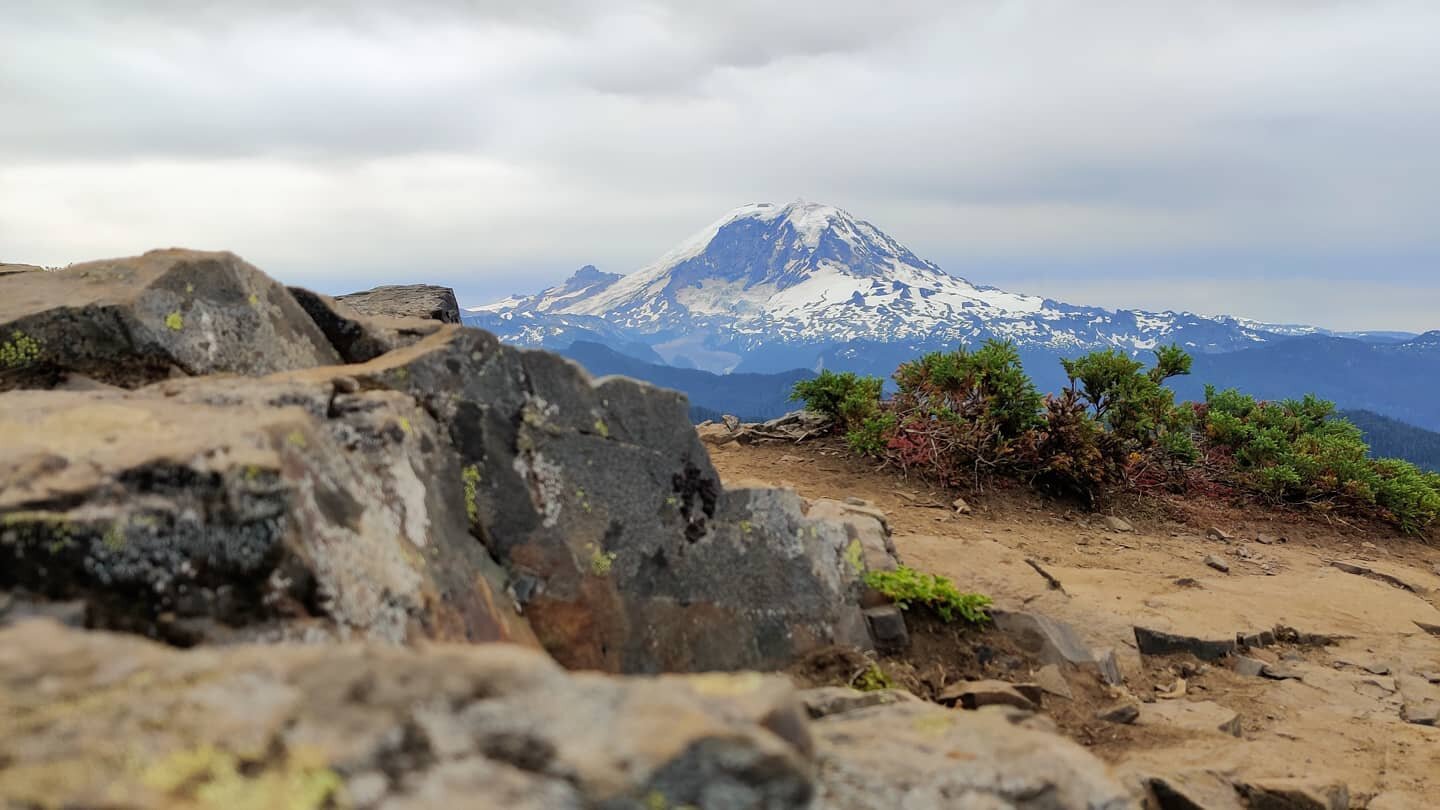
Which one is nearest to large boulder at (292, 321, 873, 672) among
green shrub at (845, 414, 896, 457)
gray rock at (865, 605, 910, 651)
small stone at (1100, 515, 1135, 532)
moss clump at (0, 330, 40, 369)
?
gray rock at (865, 605, 910, 651)

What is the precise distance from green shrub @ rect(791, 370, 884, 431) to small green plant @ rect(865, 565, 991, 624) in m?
7.89

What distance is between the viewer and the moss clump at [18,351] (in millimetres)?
5480

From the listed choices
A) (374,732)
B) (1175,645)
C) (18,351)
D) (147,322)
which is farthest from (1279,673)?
(18,351)

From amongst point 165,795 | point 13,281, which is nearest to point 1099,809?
point 165,795

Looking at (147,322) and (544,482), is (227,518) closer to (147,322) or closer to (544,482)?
(544,482)

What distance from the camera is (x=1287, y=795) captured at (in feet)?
18.3

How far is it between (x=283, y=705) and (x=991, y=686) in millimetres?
5394

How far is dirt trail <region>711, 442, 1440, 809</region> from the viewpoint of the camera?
671 cm

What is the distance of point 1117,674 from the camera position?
7781mm

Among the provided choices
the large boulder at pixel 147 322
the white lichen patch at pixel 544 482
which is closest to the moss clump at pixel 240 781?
the white lichen patch at pixel 544 482

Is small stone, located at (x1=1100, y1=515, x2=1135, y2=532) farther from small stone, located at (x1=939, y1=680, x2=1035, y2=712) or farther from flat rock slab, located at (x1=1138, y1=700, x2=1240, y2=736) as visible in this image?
small stone, located at (x1=939, y1=680, x2=1035, y2=712)

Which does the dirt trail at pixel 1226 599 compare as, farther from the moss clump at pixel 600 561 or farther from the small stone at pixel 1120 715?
the moss clump at pixel 600 561

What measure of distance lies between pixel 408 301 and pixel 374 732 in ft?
48.4

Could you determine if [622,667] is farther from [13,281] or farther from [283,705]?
[13,281]
